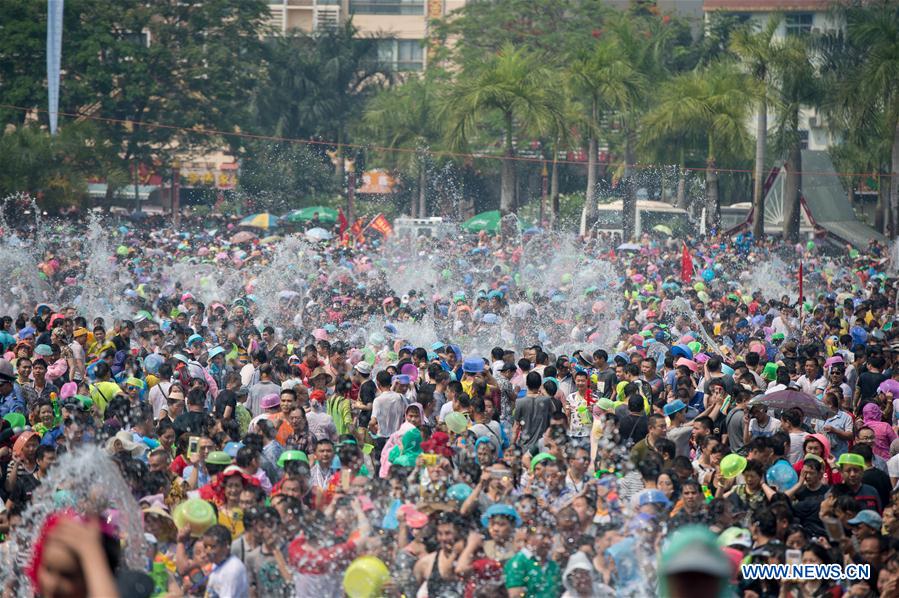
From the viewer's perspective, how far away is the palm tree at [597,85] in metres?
43.3

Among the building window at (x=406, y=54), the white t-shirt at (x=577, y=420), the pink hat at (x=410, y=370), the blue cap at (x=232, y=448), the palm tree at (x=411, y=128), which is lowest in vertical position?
the white t-shirt at (x=577, y=420)

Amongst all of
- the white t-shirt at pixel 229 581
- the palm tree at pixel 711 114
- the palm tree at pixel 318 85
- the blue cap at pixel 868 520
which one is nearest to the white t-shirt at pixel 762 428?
the blue cap at pixel 868 520

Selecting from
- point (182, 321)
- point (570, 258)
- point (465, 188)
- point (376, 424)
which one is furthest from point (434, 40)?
point (376, 424)

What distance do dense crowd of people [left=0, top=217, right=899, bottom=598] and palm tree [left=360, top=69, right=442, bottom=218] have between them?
35.5m

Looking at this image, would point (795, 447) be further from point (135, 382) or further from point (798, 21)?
point (798, 21)

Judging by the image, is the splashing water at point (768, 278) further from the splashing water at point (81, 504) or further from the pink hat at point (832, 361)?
the splashing water at point (81, 504)

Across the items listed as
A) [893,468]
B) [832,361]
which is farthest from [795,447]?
[832,361]

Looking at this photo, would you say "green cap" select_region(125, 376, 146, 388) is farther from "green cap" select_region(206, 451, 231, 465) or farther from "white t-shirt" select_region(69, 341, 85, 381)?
"green cap" select_region(206, 451, 231, 465)

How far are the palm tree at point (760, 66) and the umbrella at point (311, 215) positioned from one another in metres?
18.0

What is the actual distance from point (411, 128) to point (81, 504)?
49.7 metres

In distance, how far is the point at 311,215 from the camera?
54.4 metres

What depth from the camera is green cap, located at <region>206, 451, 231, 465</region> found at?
8.76 metres

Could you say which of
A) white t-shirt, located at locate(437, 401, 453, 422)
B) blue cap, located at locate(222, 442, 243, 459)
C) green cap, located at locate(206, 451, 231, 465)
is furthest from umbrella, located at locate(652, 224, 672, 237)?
green cap, located at locate(206, 451, 231, 465)

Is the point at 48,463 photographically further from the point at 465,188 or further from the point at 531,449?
the point at 465,188
